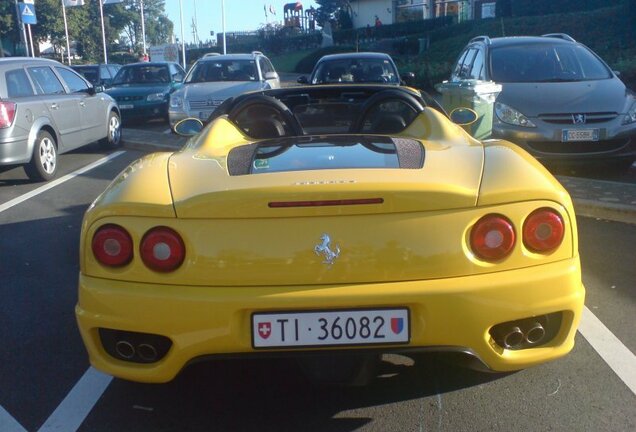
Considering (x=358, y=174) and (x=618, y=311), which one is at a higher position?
(x=358, y=174)

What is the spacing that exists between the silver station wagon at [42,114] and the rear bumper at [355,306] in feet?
22.1

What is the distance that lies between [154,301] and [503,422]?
153 cm

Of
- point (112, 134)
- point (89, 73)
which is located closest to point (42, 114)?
point (112, 134)

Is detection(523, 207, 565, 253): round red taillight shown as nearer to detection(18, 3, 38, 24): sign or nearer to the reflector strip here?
the reflector strip

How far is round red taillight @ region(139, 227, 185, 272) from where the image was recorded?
2867mm

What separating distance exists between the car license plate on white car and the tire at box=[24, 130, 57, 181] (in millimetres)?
7404

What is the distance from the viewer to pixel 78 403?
3.42 m

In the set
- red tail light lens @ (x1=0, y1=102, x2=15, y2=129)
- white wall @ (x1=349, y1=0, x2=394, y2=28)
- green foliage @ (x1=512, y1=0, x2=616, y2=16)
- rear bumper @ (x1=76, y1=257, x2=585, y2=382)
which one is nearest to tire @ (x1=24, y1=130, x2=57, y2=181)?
red tail light lens @ (x1=0, y1=102, x2=15, y2=129)

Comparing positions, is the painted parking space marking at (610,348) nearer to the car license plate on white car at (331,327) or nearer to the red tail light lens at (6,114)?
the car license plate on white car at (331,327)

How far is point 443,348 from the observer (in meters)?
2.84

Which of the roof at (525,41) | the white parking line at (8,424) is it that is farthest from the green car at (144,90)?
the white parking line at (8,424)

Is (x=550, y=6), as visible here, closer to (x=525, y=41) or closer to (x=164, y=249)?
(x=525, y=41)

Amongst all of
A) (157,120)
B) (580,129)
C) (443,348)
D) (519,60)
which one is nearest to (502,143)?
(443,348)

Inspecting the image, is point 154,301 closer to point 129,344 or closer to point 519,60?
point 129,344
